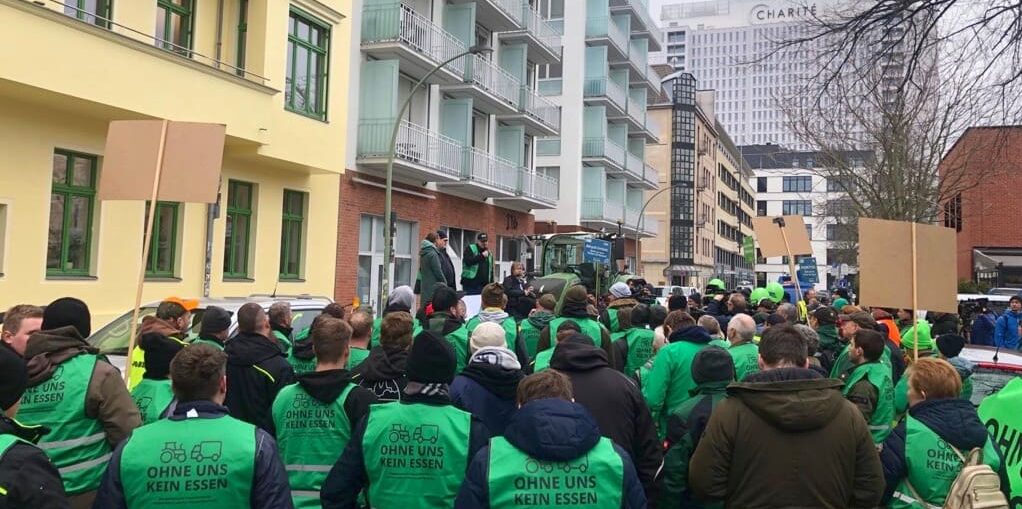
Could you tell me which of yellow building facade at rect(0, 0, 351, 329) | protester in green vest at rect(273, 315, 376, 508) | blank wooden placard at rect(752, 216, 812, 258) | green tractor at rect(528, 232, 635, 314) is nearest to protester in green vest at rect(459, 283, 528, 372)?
protester in green vest at rect(273, 315, 376, 508)

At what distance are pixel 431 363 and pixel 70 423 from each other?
1908mm

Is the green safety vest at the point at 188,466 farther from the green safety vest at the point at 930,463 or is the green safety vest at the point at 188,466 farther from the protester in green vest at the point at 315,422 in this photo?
the green safety vest at the point at 930,463

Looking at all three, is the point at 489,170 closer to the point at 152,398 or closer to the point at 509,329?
the point at 509,329

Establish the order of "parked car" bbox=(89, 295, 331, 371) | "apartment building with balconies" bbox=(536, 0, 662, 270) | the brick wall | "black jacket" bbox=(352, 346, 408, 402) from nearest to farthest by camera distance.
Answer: "black jacket" bbox=(352, 346, 408, 402), "parked car" bbox=(89, 295, 331, 371), the brick wall, "apartment building with balconies" bbox=(536, 0, 662, 270)

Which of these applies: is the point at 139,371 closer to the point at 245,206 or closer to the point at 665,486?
the point at 665,486

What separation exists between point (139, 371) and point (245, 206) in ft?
37.7

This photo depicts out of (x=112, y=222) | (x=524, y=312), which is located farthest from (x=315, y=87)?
(x=524, y=312)

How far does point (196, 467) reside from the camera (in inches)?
118

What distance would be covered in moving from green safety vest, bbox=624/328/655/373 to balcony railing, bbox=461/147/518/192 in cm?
1738

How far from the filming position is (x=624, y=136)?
45812mm

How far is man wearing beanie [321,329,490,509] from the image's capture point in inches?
140

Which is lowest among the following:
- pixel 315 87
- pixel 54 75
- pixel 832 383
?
pixel 832 383

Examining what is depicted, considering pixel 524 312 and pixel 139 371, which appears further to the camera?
pixel 524 312

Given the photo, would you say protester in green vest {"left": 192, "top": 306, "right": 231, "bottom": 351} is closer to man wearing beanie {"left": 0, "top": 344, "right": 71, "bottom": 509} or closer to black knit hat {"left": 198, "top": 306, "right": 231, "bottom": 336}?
black knit hat {"left": 198, "top": 306, "right": 231, "bottom": 336}
